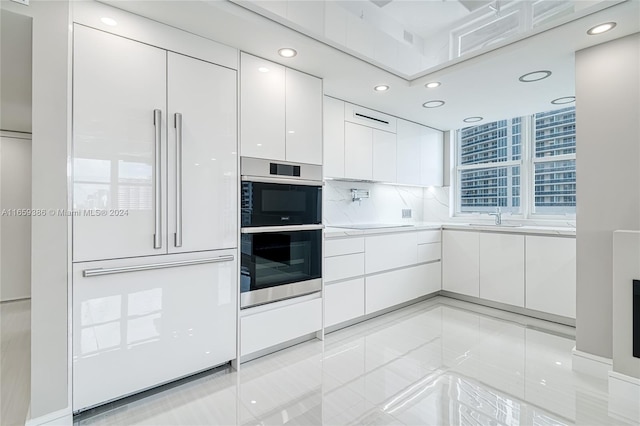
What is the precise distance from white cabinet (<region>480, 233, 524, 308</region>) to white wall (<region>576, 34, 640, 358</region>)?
1114mm

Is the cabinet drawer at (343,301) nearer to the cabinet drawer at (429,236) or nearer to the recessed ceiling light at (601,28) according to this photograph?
the cabinet drawer at (429,236)

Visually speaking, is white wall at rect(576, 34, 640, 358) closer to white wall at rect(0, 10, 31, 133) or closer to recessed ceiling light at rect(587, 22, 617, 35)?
recessed ceiling light at rect(587, 22, 617, 35)

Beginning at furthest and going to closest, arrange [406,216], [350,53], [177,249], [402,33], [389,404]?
[406,216], [402,33], [350,53], [177,249], [389,404]

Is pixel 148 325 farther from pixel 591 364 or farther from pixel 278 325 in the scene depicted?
pixel 591 364

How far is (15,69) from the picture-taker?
86.0 inches

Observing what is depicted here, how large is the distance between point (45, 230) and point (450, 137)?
15.5 feet

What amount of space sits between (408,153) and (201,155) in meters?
2.88

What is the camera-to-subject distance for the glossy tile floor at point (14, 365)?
176 centimetres

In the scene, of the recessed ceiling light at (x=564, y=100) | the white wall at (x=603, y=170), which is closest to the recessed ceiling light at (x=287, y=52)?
the white wall at (x=603, y=170)

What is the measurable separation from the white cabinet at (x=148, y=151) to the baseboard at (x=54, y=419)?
79 centimetres

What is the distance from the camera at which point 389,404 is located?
1.85m

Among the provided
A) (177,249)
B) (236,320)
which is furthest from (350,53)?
(236,320)

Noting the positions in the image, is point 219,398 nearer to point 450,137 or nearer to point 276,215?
point 276,215

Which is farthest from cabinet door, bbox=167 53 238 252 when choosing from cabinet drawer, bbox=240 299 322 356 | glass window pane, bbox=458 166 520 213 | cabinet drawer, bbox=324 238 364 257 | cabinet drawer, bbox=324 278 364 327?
glass window pane, bbox=458 166 520 213
